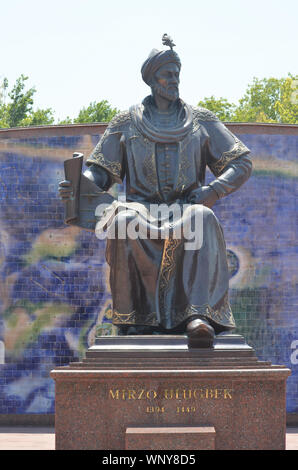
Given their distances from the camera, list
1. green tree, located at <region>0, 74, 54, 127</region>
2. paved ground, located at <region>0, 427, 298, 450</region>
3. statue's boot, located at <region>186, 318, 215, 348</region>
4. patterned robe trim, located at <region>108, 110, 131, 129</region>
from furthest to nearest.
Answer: green tree, located at <region>0, 74, 54, 127</region>, paved ground, located at <region>0, 427, 298, 450</region>, patterned robe trim, located at <region>108, 110, 131, 129</region>, statue's boot, located at <region>186, 318, 215, 348</region>

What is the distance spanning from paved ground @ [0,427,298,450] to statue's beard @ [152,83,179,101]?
132 inches

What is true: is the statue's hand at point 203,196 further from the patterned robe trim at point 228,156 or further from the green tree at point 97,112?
the green tree at point 97,112

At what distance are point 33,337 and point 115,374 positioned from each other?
25.1 feet

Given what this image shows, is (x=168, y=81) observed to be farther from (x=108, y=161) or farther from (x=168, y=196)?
(x=168, y=196)

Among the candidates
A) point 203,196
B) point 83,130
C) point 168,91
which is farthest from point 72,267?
point 203,196

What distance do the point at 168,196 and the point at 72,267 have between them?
21.5 ft

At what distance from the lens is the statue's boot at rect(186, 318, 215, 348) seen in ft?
24.6

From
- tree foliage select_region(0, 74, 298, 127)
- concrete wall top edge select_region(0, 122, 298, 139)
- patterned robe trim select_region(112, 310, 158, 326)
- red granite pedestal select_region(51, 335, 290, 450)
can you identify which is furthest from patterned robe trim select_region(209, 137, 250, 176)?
tree foliage select_region(0, 74, 298, 127)

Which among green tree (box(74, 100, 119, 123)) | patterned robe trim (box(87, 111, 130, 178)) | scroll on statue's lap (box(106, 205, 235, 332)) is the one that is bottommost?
scroll on statue's lap (box(106, 205, 235, 332))

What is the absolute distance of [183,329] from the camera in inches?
313

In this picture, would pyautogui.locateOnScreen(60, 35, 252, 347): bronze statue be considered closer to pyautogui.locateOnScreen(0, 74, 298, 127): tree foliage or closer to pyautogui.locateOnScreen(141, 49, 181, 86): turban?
pyautogui.locateOnScreen(141, 49, 181, 86): turban

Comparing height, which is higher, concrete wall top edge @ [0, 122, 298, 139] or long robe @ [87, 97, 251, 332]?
concrete wall top edge @ [0, 122, 298, 139]

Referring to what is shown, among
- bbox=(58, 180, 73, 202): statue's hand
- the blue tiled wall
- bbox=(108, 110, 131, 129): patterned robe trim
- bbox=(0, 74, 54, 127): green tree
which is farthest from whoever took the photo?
bbox=(0, 74, 54, 127): green tree
